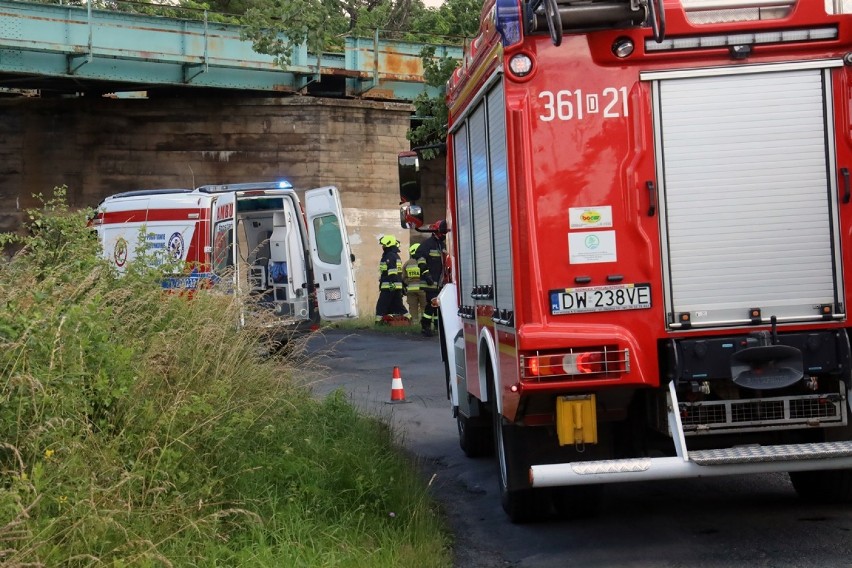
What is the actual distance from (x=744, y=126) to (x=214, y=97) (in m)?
24.9

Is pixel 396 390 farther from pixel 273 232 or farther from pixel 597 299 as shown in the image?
pixel 597 299

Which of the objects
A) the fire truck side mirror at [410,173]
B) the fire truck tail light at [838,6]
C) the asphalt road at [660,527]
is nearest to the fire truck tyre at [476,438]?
the asphalt road at [660,527]

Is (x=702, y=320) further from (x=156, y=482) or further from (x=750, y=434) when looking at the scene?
(x=156, y=482)

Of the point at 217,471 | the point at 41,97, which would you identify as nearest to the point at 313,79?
the point at 41,97

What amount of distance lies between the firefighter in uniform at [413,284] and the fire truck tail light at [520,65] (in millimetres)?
15938

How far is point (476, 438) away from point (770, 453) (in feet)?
13.3

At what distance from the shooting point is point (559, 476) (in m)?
5.53

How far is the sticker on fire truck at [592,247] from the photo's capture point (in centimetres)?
572

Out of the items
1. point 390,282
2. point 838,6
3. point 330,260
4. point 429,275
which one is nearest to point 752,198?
point 838,6

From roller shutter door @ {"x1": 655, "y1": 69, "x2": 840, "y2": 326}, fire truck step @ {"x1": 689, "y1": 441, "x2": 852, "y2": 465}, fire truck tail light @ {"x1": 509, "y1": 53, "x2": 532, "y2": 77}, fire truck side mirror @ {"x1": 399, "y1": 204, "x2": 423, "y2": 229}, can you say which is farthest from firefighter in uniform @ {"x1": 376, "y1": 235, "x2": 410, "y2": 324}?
fire truck step @ {"x1": 689, "y1": 441, "x2": 852, "y2": 465}

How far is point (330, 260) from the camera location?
18.5m

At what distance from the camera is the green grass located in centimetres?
495

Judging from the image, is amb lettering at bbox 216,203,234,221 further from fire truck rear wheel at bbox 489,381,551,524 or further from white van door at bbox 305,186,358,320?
fire truck rear wheel at bbox 489,381,551,524

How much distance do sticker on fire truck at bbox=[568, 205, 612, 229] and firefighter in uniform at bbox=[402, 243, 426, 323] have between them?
16.0 metres
